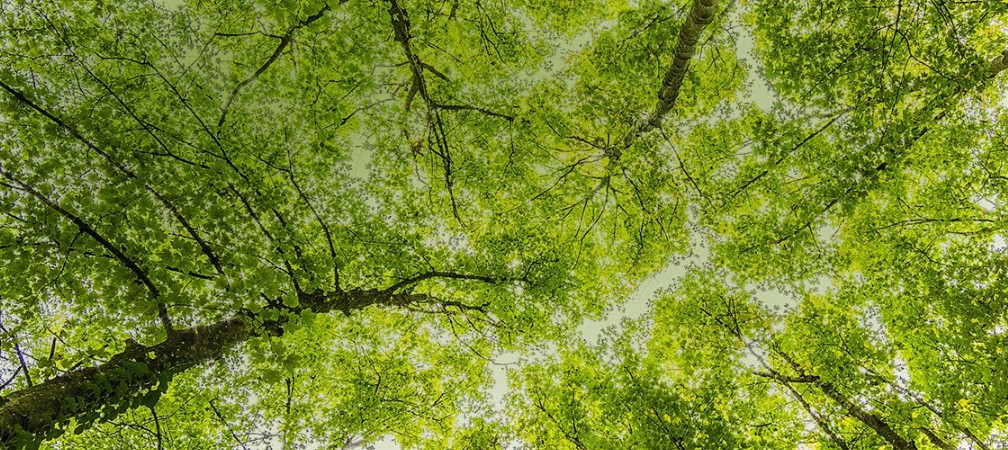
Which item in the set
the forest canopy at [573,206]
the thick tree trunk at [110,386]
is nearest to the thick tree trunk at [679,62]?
the forest canopy at [573,206]

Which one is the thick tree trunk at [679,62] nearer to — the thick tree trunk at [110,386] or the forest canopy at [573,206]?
the forest canopy at [573,206]

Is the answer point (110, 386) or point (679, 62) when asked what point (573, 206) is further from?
point (110, 386)

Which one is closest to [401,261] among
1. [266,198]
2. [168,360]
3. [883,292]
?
[266,198]

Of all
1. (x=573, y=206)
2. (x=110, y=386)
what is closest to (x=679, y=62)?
(x=573, y=206)

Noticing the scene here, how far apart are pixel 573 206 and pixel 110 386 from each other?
32.3 feet

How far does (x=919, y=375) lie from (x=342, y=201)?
15.3m

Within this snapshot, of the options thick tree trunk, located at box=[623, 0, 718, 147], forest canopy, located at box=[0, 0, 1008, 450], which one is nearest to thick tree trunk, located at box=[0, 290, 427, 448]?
forest canopy, located at box=[0, 0, 1008, 450]

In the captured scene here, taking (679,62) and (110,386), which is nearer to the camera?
(110,386)

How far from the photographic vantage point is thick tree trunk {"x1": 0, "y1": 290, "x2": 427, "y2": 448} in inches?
153

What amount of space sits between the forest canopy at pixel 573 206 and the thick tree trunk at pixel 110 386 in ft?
0.51

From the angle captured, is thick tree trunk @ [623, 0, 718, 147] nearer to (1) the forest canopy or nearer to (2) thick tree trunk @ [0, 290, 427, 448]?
(1) the forest canopy

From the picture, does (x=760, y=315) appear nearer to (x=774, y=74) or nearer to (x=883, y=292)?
(x=883, y=292)

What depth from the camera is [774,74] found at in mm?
7379

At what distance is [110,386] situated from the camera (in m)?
4.08
